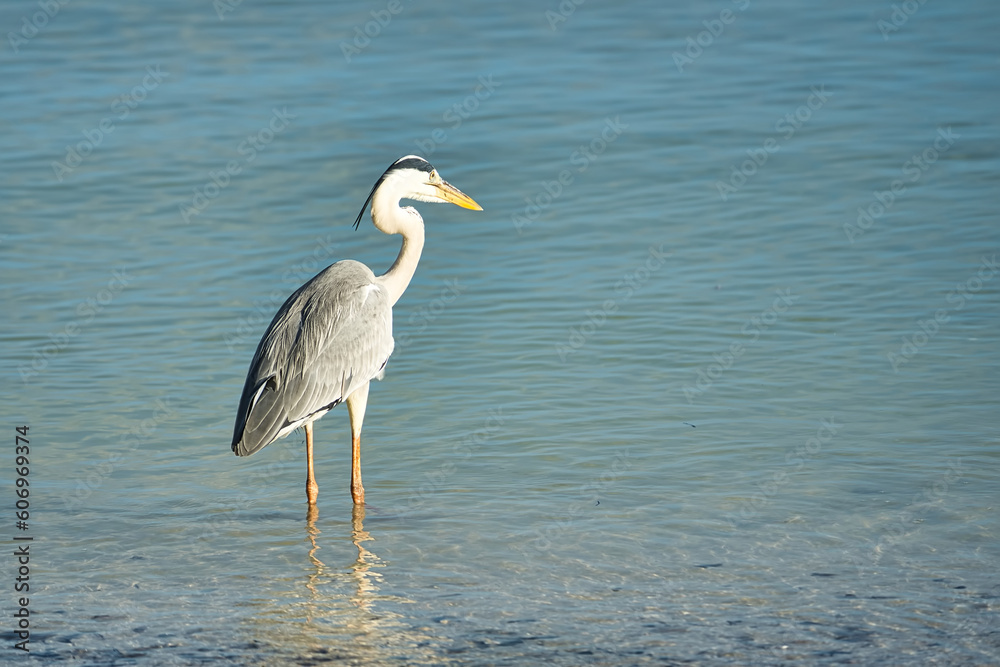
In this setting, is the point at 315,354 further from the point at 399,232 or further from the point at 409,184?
A: the point at 409,184

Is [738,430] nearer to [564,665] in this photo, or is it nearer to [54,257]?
[564,665]

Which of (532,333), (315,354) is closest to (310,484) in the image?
(315,354)

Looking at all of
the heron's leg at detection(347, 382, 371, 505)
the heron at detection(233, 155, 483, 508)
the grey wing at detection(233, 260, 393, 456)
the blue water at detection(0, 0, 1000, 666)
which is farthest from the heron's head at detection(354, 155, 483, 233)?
the blue water at detection(0, 0, 1000, 666)

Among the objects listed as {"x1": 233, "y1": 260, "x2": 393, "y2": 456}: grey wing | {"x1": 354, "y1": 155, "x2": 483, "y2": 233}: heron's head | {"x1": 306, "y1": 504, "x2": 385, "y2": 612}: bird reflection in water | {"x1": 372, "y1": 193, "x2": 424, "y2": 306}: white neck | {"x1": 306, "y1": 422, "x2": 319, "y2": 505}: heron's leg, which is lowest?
{"x1": 306, "y1": 504, "x2": 385, "y2": 612}: bird reflection in water

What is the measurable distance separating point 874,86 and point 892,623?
11.4m

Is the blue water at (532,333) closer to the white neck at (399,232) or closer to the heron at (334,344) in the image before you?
the heron at (334,344)

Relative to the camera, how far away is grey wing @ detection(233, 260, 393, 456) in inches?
281

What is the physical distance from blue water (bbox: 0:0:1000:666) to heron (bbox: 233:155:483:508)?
1.55 feet

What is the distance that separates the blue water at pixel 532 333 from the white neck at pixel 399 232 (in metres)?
1.04

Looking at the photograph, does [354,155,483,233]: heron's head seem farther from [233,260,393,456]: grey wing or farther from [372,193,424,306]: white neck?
[233,260,393,456]: grey wing

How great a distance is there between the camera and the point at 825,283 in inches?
422

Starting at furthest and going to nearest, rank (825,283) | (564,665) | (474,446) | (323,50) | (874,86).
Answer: (323,50) < (874,86) < (825,283) < (474,446) < (564,665)

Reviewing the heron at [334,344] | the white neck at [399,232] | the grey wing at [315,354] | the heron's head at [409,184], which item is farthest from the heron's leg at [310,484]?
the heron's head at [409,184]

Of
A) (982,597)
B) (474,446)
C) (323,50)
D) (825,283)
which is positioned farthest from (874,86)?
(982,597)
